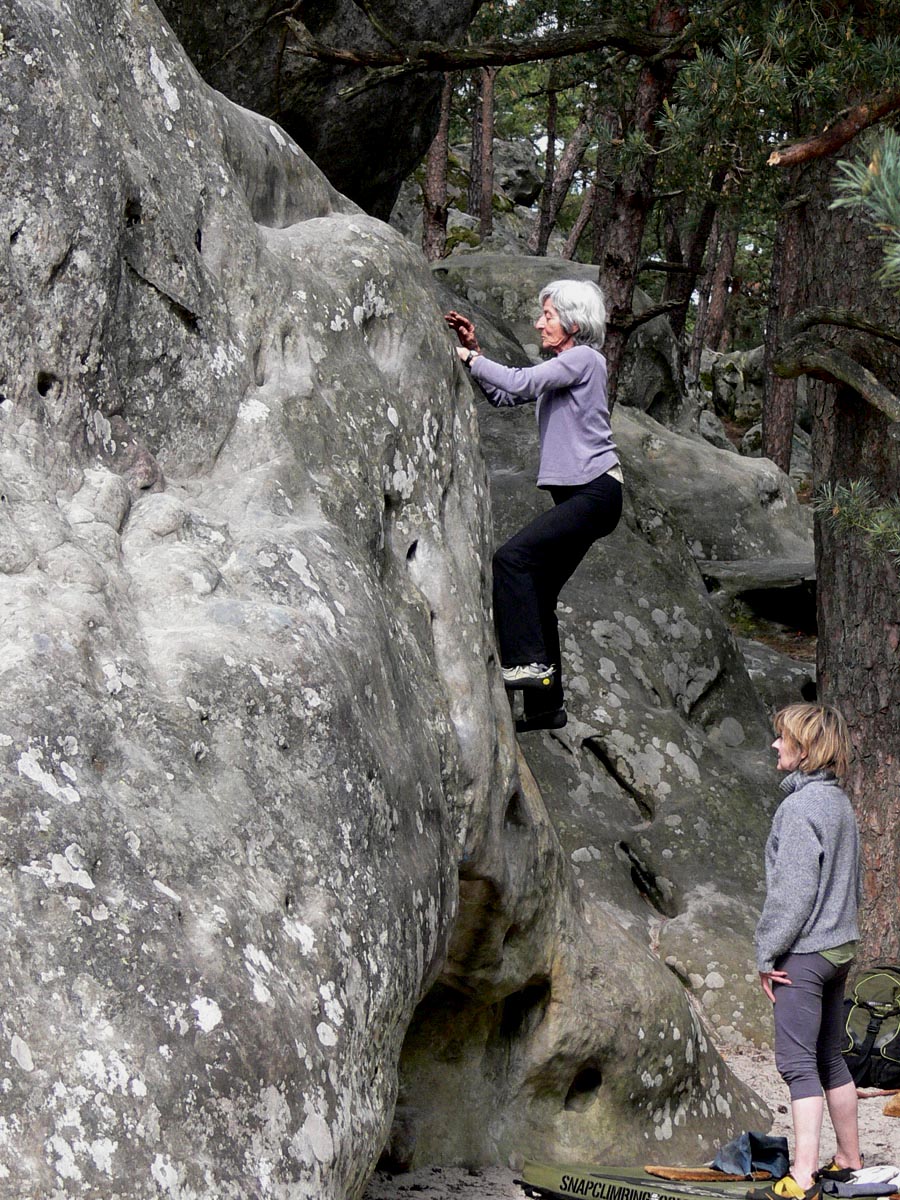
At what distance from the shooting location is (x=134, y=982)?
302 centimetres

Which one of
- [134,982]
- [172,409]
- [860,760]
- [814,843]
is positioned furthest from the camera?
[860,760]

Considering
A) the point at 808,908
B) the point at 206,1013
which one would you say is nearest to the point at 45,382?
the point at 206,1013

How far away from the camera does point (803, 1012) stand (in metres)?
5.01

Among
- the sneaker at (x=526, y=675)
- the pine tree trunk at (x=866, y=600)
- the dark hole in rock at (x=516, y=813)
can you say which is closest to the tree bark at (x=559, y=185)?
the pine tree trunk at (x=866, y=600)

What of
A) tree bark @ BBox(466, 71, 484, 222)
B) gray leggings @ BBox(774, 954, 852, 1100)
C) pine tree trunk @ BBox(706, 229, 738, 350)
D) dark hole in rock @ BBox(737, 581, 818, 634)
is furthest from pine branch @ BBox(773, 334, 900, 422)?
pine tree trunk @ BBox(706, 229, 738, 350)

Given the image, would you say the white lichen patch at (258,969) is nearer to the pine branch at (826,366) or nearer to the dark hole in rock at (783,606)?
the pine branch at (826,366)

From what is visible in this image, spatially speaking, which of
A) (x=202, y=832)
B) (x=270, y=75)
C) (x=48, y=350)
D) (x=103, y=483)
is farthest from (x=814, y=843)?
(x=270, y=75)

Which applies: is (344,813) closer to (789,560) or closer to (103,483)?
(103,483)

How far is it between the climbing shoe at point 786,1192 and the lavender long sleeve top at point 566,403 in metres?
2.88

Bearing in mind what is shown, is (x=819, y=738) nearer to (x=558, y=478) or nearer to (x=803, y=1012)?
(x=803, y=1012)

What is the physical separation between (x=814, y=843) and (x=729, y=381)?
22972 mm

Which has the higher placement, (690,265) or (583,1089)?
(690,265)

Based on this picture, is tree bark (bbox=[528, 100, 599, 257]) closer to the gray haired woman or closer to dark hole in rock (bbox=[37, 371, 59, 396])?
the gray haired woman

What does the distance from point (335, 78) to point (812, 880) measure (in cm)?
721
